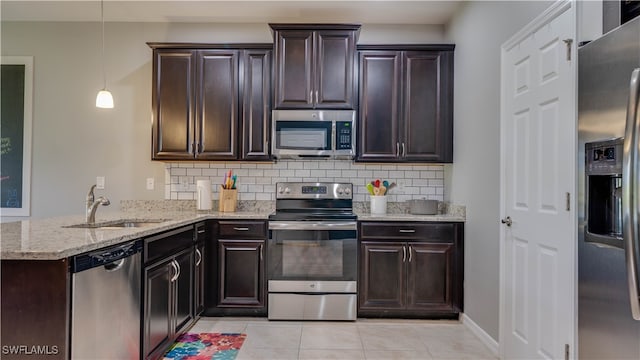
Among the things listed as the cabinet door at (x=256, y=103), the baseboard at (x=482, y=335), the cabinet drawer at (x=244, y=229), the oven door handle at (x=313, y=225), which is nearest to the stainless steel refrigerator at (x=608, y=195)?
the baseboard at (x=482, y=335)

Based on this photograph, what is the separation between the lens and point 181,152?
11.1ft

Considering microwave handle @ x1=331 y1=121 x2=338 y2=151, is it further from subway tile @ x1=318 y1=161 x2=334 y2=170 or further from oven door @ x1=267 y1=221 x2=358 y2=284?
oven door @ x1=267 y1=221 x2=358 y2=284

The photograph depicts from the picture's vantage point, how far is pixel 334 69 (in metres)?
3.29

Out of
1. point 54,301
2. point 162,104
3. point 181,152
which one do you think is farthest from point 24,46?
point 54,301

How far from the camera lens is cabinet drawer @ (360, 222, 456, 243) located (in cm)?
313

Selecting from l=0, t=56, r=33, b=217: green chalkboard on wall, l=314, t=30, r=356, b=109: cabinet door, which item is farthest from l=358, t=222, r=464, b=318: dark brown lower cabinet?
l=0, t=56, r=33, b=217: green chalkboard on wall

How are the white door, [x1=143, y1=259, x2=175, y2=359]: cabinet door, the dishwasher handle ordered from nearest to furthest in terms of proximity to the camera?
the dishwasher handle < the white door < [x1=143, y1=259, x2=175, y2=359]: cabinet door

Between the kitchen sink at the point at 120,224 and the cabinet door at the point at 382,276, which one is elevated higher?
the kitchen sink at the point at 120,224

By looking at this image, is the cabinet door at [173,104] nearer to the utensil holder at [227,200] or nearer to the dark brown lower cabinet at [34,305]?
the utensil holder at [227,200]

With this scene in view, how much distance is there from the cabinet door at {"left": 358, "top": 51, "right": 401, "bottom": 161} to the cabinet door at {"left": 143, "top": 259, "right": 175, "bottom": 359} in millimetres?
1962

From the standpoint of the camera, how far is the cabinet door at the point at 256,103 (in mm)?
3357

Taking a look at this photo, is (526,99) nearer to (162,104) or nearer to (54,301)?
(54,301)

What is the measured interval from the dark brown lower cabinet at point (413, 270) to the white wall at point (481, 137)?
15 centimetres

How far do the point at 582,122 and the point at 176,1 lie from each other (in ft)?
10.8
